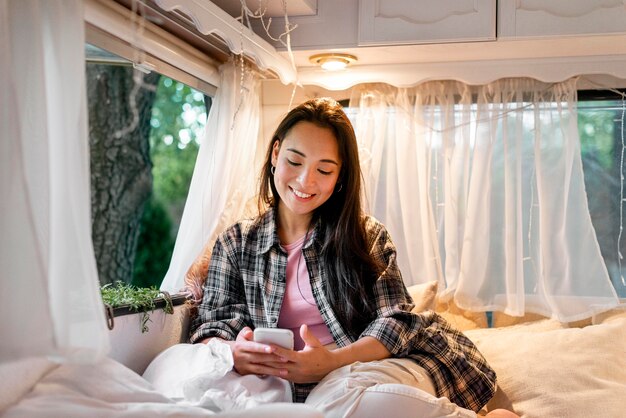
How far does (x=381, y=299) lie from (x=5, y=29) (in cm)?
130

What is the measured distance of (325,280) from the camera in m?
2.23

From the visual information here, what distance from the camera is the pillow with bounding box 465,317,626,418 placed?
7.61ft

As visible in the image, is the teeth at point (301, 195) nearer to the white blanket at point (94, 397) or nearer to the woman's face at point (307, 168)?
the woman's face at point (307, 168)

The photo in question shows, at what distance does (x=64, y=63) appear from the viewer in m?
1.32

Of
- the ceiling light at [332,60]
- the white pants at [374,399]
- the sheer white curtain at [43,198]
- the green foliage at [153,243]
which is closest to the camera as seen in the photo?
the sheer white curtain at [43,198]

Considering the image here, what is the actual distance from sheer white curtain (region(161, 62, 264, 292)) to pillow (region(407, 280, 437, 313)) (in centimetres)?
64

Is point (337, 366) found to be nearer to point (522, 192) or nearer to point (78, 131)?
point (78, 131)

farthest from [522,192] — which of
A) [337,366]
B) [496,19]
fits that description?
[337,366]

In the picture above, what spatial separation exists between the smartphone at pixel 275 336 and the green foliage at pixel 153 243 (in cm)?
513

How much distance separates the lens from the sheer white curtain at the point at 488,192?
9.07ft

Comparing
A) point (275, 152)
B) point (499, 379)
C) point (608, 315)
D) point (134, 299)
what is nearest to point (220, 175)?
point (275, 152)

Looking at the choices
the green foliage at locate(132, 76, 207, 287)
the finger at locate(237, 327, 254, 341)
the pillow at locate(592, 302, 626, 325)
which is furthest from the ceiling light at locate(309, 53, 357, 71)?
the green foliage at locate(132, 76, 207, 287)

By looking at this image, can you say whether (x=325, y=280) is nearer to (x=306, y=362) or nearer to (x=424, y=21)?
(x=306, y=362)

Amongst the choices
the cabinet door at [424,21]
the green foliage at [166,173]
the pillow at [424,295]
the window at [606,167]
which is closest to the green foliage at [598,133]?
the window at [606,167]
